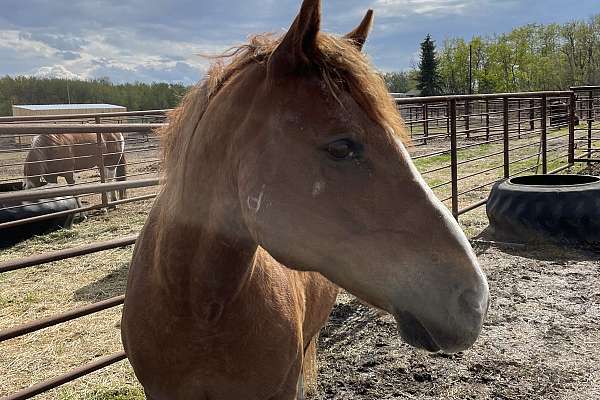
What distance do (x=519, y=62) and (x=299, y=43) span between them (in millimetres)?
51323

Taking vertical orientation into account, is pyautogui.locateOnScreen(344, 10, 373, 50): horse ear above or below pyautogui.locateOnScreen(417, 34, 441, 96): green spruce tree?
below

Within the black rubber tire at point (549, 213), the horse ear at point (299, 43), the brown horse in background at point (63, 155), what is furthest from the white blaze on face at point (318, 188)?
the brown horse in background at point (63, 155)

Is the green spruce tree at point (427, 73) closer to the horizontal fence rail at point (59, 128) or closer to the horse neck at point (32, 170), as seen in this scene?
the horse neck at point (32, 170)

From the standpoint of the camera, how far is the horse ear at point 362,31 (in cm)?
158

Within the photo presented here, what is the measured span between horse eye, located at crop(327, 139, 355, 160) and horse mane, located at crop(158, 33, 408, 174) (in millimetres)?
107

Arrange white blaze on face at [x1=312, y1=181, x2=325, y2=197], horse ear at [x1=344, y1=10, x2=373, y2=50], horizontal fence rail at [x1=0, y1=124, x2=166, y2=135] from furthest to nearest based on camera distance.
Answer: horizontal fence rail at [x1=0, y1=124, x2=166, y2=135] < horse ear at [x1=344, y1=10, x2=373, y2=50] < white blaze on face at [x1=312, y1=181, x2=325, y2=197]

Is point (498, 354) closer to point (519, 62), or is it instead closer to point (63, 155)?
point (63, 155)

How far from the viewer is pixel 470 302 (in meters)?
1.15

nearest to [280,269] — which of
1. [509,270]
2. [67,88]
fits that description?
[509,270]

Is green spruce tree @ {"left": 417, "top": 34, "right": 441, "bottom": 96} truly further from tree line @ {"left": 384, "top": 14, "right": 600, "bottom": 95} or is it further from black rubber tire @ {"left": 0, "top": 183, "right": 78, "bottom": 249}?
black rubber tire @ {"left": 0, "top": 183, "right": 78, "bottom": 249}

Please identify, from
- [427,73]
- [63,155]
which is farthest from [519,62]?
[63,155]

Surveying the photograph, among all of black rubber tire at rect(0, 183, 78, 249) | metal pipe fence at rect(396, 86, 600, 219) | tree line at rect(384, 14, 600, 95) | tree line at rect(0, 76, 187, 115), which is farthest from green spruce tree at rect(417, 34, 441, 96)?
black rubber tire at rect(0, 183, 78, 249)

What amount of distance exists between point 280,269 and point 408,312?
79cm

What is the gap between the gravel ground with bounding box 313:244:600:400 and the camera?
2.84 meters
